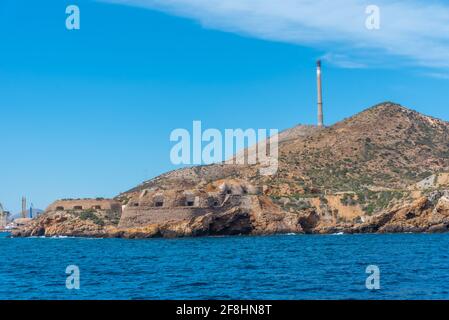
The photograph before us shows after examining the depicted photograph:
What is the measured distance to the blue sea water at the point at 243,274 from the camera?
3597cm

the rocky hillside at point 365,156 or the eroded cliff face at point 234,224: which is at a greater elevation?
the rocky hillside at point 365,156

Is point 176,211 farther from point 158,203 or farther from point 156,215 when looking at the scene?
point 158,203

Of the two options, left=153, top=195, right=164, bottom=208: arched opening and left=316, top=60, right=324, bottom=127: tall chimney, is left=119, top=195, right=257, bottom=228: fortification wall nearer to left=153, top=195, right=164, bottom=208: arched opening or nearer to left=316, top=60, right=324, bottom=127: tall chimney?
left=153, top=195, right=164, bottom=208: arched opening

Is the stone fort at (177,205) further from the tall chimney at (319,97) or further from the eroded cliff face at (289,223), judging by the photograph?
the tall chimney at (319,97)

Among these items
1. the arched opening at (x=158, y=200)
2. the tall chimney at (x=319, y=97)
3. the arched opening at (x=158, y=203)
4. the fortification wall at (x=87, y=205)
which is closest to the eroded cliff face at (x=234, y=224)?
the arched opening at (x=158, y=203)

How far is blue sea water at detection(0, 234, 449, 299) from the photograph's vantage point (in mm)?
35969

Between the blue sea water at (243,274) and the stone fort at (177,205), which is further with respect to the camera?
the stone fort at (177,205)

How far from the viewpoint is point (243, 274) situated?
46375mm

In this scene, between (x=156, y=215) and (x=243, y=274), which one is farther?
(x=156, y=215)

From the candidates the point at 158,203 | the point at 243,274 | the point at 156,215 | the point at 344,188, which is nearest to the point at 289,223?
the point at 156,215

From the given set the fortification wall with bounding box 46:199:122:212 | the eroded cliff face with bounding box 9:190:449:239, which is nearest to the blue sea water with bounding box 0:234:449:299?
the eroded cliff face with bounding box 9:190:449:239
